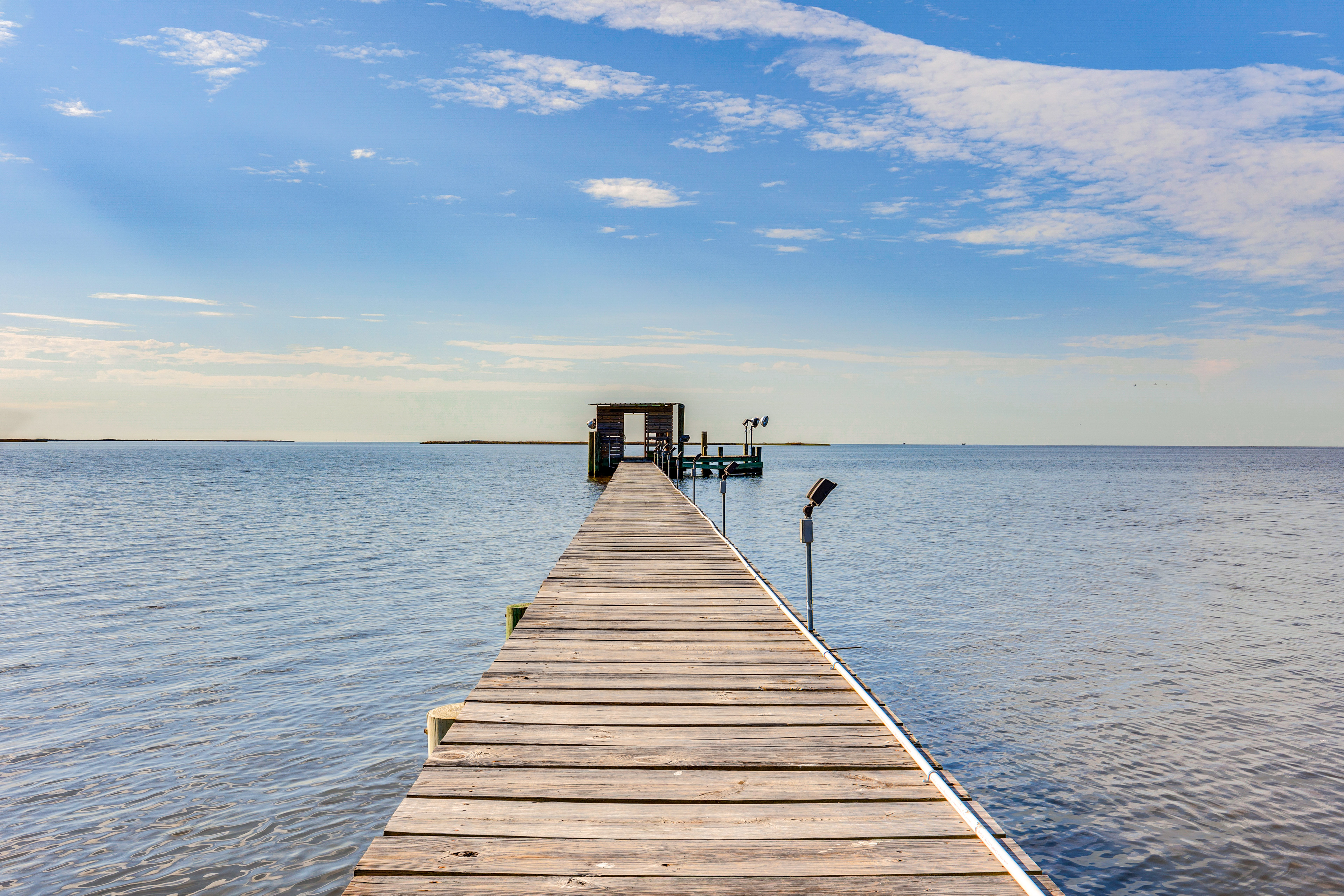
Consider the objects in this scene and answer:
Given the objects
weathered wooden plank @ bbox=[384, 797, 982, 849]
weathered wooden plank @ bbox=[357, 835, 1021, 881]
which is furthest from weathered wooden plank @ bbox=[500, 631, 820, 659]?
weathered wooden plank @ bbox=[357, 835, 1021, 881]

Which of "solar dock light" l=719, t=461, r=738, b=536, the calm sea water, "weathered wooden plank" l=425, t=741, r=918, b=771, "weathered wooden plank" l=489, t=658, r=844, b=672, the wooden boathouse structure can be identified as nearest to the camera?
"weathered wooden plank" l=425, t=741, r=918, b=771

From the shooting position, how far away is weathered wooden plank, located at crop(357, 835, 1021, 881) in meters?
2.74

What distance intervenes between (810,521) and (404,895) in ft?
18.6

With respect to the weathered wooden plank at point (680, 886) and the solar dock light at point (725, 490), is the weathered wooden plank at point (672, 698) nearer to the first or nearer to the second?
the weathered wooden plank at point (680, 886)

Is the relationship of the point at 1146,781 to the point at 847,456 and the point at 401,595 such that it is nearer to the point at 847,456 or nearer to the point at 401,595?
the point at 401,595

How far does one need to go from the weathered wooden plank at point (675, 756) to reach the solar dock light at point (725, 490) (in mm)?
10158

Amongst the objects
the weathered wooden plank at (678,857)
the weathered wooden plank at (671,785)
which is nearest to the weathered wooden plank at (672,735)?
the weathered wooden plank at (671,785)

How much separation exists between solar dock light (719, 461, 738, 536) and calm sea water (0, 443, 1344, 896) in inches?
55.1

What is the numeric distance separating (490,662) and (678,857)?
773 centimetres

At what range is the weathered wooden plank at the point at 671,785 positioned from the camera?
3.34 m

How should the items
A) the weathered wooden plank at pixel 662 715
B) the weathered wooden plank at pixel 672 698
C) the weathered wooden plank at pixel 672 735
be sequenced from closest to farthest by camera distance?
the weathered wooden plank at pixel 672 735, the weathered wooden plank at pixel 662 715, the weathered wooden plank at pixel 672 698

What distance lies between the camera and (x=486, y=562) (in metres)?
18.5

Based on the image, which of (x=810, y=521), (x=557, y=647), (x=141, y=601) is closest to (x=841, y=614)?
(x=810, y=521)

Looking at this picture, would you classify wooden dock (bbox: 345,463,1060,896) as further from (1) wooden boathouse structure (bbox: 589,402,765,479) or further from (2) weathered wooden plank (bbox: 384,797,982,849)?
(1) wooden boathouse structure (bbox: 589,402,765,479)
